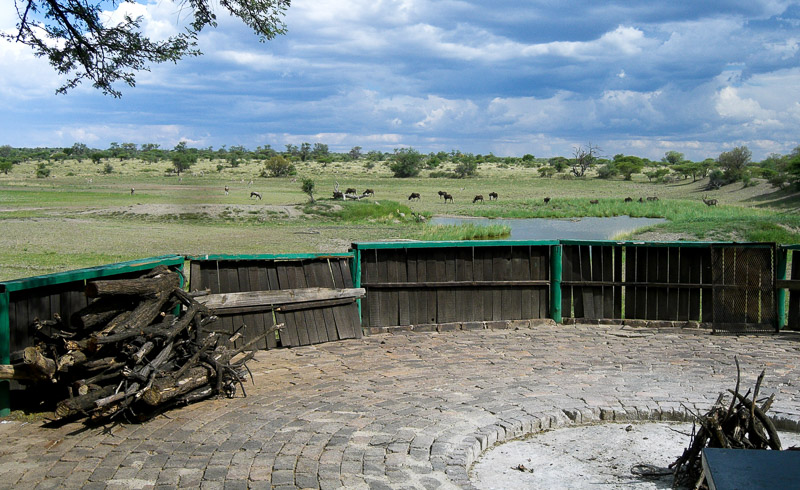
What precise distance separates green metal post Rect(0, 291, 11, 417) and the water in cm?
3714

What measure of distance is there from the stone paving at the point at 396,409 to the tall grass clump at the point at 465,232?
27071 millimetres

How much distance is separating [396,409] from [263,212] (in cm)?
Result: 4076

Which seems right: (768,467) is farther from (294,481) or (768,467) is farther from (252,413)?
(252,413)

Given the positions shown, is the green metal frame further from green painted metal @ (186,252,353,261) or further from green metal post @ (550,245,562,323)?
green metal post @ (550,245,562,323)

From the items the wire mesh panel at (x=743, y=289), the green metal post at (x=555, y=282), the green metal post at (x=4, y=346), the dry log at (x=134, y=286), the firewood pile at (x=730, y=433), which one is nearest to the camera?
the firewood pile at (x=730, y=433)

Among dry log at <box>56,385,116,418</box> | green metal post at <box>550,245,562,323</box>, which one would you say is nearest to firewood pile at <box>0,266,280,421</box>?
dry log at <box>56,385,116,418</box>

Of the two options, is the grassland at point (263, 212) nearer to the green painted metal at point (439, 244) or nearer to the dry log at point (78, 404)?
the green painted metal at point (439, 244)

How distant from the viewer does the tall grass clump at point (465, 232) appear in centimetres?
3861

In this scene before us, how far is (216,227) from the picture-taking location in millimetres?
42219

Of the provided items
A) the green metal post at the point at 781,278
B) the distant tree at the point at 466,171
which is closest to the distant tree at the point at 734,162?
the distant tree at the point at 466,171

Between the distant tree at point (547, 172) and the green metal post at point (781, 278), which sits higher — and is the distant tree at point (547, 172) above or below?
above

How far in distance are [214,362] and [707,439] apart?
16.4ft

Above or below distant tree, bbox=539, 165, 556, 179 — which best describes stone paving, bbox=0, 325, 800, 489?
below

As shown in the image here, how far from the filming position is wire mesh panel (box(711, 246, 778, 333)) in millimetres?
11664
